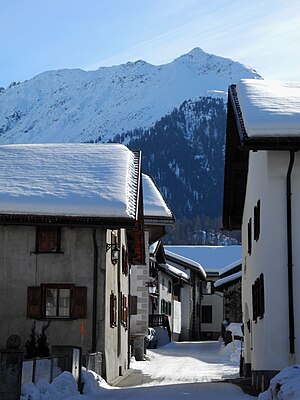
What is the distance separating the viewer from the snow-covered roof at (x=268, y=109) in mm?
19344

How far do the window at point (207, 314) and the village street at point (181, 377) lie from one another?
35.2 m

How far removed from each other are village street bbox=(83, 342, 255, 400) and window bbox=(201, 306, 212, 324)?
35.2m

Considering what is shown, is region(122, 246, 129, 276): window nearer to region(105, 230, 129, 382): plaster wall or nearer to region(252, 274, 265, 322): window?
region(105, 230, 129, 382): plaster wall

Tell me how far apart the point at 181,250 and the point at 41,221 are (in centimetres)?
7525

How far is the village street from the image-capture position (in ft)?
68.4

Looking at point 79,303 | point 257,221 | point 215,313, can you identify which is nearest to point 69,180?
point 79,303

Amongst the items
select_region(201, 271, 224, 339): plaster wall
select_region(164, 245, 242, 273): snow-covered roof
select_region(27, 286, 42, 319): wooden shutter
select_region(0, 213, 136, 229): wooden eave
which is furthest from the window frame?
select_region(0, 213, 136, 229): wooden eave

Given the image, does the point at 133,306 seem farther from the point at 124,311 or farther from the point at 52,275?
the point at 52,275

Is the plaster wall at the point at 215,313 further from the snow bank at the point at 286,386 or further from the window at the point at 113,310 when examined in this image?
the snow bank at the point at 286,386

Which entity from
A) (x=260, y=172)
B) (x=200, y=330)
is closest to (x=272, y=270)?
(x=260, y=172)

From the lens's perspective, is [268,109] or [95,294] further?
[95,294]

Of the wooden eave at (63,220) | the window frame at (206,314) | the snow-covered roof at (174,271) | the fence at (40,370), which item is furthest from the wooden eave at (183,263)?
the fence at (40,370)

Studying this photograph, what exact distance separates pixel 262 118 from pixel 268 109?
68 cm

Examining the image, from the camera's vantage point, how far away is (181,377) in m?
29.1
